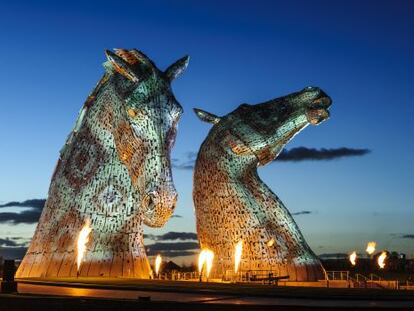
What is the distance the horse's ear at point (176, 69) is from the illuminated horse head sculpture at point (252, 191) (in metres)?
7.48

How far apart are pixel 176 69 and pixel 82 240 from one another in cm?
597

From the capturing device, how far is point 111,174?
2033 cm

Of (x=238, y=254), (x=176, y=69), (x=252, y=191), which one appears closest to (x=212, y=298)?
(x=176, y=69)

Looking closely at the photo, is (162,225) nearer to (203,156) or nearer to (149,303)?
(149,303)

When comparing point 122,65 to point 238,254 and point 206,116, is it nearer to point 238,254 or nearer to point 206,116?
point 238,254

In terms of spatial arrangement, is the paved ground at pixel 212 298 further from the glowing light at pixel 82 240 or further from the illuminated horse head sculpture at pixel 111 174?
the illuminated horse head sculpture at pixel 111 174

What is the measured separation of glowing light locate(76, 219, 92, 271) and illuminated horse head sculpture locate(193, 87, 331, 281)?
28.3 ft

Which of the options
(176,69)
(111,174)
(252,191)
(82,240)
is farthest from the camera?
(252,191)

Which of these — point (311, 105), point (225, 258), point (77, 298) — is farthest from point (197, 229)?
point (77, 298)

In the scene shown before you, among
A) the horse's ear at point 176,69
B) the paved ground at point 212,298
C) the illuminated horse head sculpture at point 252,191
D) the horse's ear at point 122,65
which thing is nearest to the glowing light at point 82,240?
the paved ground at point 212,298

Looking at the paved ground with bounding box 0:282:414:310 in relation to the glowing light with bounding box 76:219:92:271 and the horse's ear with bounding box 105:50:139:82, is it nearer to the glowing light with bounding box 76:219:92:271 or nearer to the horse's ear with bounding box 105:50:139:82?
the glowing light with bounding box 76:219:92:271

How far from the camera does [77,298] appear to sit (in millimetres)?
10180

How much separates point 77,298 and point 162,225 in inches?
300

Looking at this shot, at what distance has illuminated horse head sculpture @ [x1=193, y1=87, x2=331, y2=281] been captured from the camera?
26.5 meters
